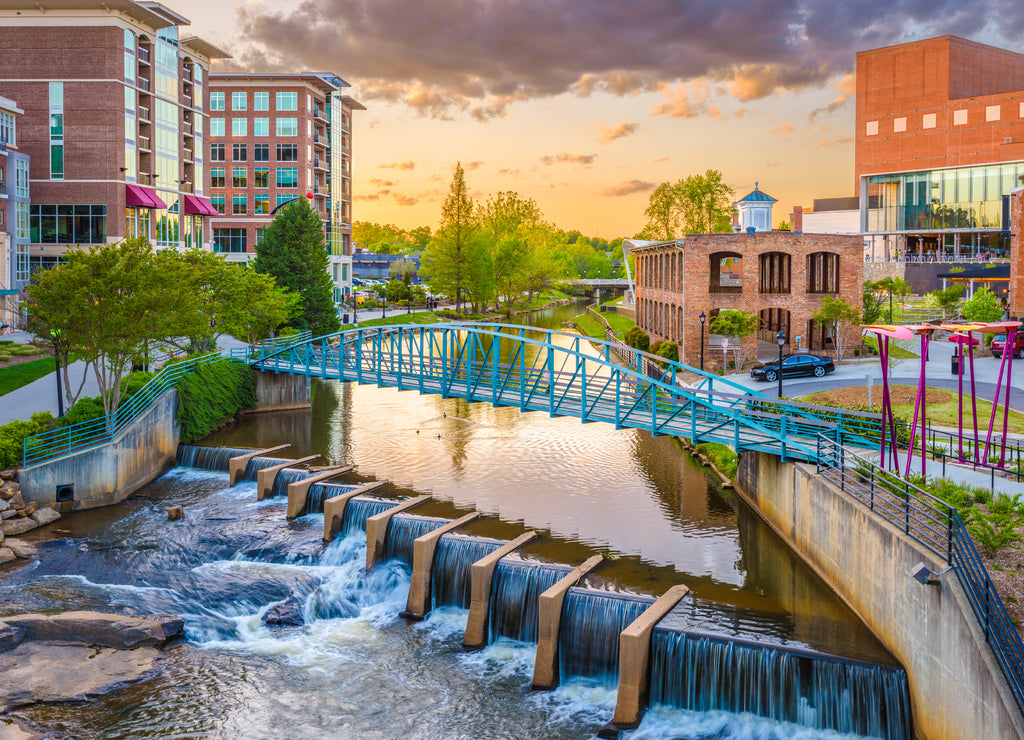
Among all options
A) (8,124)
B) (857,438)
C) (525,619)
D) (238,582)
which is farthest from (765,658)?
(8,124)

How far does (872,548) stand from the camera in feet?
61.3

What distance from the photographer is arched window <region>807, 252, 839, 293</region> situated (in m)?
52.0

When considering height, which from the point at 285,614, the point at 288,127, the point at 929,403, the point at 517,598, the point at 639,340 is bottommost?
the point at 285,614

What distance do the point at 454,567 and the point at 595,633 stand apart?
15.5 ft

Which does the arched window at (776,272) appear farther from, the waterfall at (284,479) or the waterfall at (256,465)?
the waterfall at (284,479)

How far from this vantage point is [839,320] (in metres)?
47.9

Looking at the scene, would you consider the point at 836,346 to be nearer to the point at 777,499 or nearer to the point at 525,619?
the point at 777,499

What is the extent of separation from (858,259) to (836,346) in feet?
17.4

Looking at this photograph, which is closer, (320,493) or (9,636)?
Result: (9,636)

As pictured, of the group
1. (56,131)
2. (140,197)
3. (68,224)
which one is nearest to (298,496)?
(140,197)

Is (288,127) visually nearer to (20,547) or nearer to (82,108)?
(82,108)

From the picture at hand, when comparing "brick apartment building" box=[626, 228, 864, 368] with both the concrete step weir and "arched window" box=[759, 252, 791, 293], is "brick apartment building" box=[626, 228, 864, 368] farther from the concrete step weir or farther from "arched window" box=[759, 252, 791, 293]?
the concrete step weir

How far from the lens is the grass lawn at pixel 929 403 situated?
28.1 m

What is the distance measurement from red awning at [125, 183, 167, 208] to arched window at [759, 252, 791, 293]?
4167 centimetres
